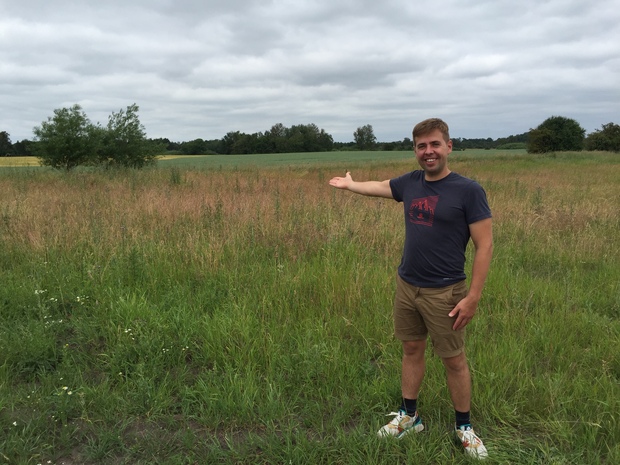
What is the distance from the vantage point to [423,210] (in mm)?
2248

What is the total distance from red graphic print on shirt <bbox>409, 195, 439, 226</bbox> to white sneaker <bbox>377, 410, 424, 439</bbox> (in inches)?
48.8

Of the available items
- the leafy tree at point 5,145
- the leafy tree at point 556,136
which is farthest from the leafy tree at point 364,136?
the leafy tree at point 5,145

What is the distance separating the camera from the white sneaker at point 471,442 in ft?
7.22

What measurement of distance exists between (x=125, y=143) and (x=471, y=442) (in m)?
23.1

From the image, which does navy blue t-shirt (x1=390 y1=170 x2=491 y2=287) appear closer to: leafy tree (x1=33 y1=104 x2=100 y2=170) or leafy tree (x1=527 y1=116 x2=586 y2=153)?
leafy tree (x1=33 y1=104 x2=100 y2=170)

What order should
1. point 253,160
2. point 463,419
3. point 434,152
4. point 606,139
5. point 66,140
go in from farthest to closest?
point 606,139
point 253,160
point 66,140
point 463,419
point 434,152

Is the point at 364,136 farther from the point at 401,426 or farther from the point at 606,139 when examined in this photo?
the point at 401,426

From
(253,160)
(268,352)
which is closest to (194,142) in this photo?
(253,160)

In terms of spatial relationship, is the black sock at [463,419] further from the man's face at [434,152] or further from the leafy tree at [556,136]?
the leafy tree at [556,136]

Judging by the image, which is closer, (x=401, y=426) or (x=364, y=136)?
(x=401, y=426)

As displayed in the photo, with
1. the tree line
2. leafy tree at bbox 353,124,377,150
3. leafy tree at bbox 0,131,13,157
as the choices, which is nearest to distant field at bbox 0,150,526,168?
the tree line

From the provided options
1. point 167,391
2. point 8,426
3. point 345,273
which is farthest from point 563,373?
point 8,426

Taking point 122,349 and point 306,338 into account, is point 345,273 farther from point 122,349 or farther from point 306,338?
point 122,349

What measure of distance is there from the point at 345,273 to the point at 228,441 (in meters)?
2.50
